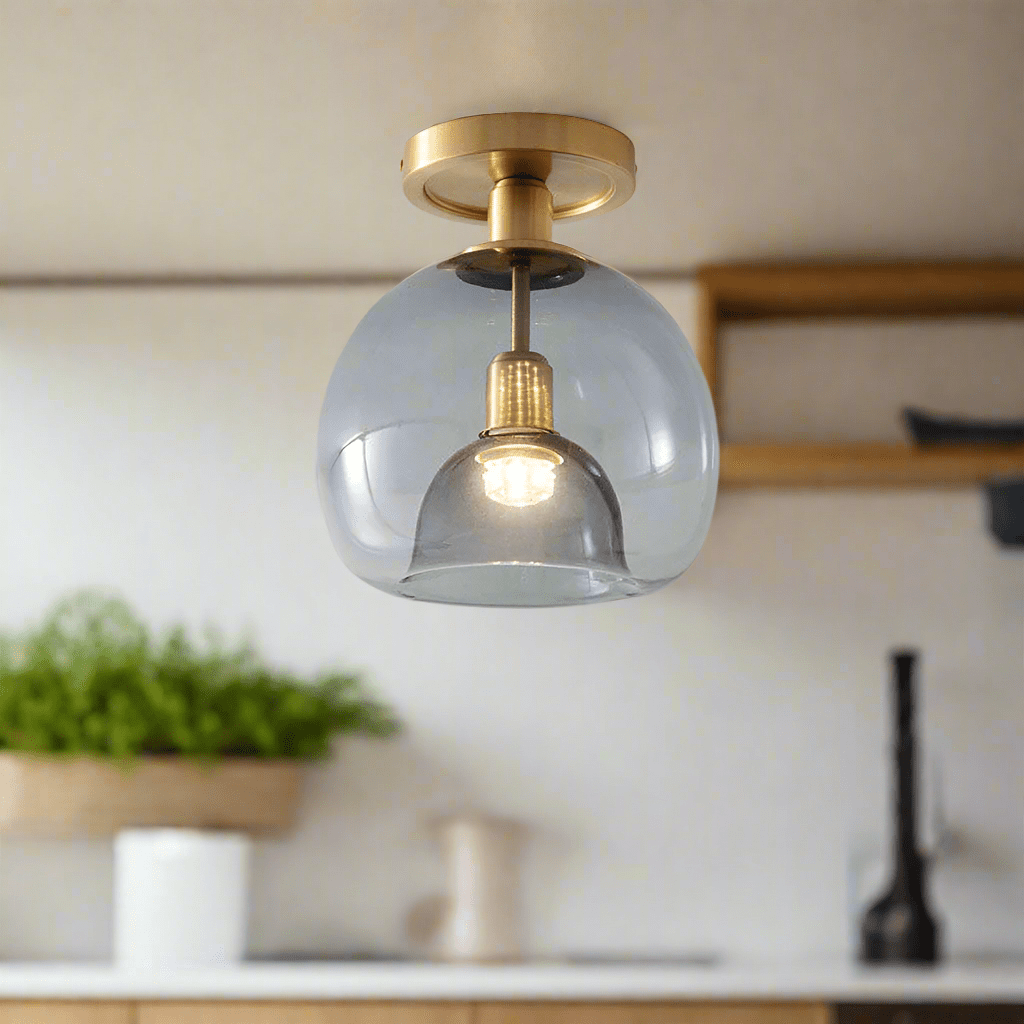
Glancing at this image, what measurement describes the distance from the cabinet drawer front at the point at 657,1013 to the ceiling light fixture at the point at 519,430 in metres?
1.29

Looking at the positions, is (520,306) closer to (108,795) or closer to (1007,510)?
(108,795)

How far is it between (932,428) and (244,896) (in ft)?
4.86

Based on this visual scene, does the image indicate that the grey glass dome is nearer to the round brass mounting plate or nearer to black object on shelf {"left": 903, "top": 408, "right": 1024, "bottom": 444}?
the round brass mounting plate

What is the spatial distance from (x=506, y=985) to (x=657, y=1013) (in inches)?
9.0

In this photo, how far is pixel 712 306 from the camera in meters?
2.37

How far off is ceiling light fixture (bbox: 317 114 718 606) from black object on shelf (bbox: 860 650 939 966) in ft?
5.27

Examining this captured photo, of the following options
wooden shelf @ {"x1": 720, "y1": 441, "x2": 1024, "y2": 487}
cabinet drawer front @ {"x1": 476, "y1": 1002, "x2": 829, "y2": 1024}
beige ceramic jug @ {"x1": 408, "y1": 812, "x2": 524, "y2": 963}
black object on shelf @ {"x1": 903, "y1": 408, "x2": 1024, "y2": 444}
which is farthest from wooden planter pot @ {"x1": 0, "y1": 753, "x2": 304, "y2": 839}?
black object on shelf @ {"x1": 903, "y1": 408, "x2": 1024, "y2": 444}

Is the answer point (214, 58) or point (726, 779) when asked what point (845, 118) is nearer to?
point (214, 58)

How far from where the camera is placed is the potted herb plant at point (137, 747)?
6.98 ft

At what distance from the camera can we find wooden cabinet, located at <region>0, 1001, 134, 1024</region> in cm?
188

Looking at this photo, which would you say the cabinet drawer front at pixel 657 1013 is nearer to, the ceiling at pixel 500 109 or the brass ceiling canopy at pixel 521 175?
the ceiling at pixel 500 109

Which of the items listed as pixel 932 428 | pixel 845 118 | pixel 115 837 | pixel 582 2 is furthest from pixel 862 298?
pixel 115 837

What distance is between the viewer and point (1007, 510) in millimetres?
2324

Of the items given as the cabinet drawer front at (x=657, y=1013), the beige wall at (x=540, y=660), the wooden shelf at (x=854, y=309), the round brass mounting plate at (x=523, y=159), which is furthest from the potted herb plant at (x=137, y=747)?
the round brass mounting plate at (x=523, y=159)
